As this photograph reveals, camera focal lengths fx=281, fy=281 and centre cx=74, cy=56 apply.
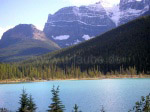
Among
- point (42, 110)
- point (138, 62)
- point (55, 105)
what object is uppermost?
point (138, 62)

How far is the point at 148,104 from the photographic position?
1898 centimetres

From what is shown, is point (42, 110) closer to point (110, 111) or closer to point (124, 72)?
point (110, 111)

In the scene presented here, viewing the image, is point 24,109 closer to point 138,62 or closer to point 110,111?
point 110,111

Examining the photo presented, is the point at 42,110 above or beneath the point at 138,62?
beneath

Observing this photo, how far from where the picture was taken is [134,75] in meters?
169

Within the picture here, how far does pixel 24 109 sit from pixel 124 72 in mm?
157829

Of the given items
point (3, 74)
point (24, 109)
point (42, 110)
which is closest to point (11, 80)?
point (3, 74)

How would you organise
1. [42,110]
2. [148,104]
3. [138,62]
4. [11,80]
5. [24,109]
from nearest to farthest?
[148,104], [24,109], [42,110], [11,80], [138,62]

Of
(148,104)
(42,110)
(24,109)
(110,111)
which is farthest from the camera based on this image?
(42,110)

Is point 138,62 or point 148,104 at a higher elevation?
point 138,62

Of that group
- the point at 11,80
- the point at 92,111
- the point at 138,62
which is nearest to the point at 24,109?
the point at 92,111

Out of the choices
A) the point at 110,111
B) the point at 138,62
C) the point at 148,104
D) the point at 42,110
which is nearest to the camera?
the point at 148,104

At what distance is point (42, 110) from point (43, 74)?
434 ft

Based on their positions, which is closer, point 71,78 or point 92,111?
point 92,111
